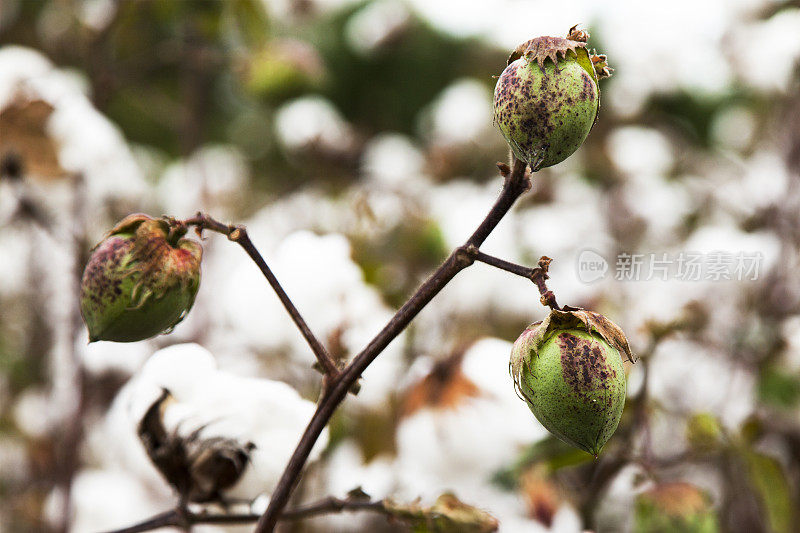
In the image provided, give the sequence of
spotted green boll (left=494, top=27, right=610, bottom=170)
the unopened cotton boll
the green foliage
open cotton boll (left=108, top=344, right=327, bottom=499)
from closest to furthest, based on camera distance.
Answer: spotted green boll (left=494, top=27, right=610, bottom=170), open cotton boll (left=108, top=344, right=327, bottom=499), the green foliage, the unopened cotton boll

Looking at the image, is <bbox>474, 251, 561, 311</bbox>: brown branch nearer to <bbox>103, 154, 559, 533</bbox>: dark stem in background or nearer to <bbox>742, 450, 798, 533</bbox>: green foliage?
<bbox>103, 154, 559, 533</bbox>: dark stem in background

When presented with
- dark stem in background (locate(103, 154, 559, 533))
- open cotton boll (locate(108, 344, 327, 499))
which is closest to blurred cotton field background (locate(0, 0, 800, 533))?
open cotton boll (locate(108, 344, 327, 499))

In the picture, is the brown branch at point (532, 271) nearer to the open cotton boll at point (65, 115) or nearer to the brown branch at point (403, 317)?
the brown branch at point (403, 317)

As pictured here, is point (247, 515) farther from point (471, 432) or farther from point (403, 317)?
point (471, 432)

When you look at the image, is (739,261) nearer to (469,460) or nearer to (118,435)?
(469,460)

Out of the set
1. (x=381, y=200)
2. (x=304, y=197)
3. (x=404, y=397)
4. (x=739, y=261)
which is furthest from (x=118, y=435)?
(x=304, y=197)

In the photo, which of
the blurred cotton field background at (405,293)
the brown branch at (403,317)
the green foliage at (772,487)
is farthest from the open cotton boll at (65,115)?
the green foliage at (772,487)
